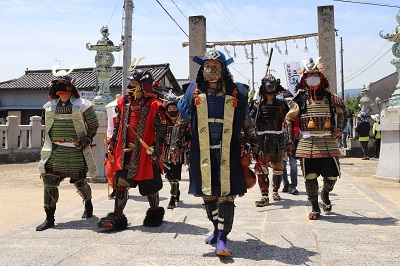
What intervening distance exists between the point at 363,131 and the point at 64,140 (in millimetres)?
14309

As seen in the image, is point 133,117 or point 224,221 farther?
point 133,117

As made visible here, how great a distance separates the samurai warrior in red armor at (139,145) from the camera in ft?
16.3

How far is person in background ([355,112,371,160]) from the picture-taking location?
16.7 m

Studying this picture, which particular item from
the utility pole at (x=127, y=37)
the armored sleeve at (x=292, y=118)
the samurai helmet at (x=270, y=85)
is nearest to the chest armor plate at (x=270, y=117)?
the samurai helmet at (x=270, y=85)

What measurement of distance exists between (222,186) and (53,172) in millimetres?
2481

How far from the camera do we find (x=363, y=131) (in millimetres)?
16781

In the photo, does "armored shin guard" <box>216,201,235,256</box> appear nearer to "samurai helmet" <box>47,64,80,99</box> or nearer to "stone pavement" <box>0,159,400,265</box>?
"stone pavement" <box>0,159,400,265</box>

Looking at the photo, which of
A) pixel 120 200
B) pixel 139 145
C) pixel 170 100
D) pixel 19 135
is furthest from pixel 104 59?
pixel 19 135

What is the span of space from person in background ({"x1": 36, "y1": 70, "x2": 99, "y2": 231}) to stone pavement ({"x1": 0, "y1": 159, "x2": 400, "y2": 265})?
57cm

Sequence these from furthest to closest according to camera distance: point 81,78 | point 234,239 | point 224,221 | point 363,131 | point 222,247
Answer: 1. point 81,78
2. point 363,131
3. point 234,239
4. point 224,221
5. point 222,247

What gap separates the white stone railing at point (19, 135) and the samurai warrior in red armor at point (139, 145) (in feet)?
41.5

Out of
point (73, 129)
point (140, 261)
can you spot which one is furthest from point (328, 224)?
point (73, 129)

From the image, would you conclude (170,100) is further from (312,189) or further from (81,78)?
(81,78)

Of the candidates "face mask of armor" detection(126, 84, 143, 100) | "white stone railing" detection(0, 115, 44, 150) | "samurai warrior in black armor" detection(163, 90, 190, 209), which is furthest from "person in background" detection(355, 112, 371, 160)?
"face mask of armor" detection(126, 84, 143, 100)
